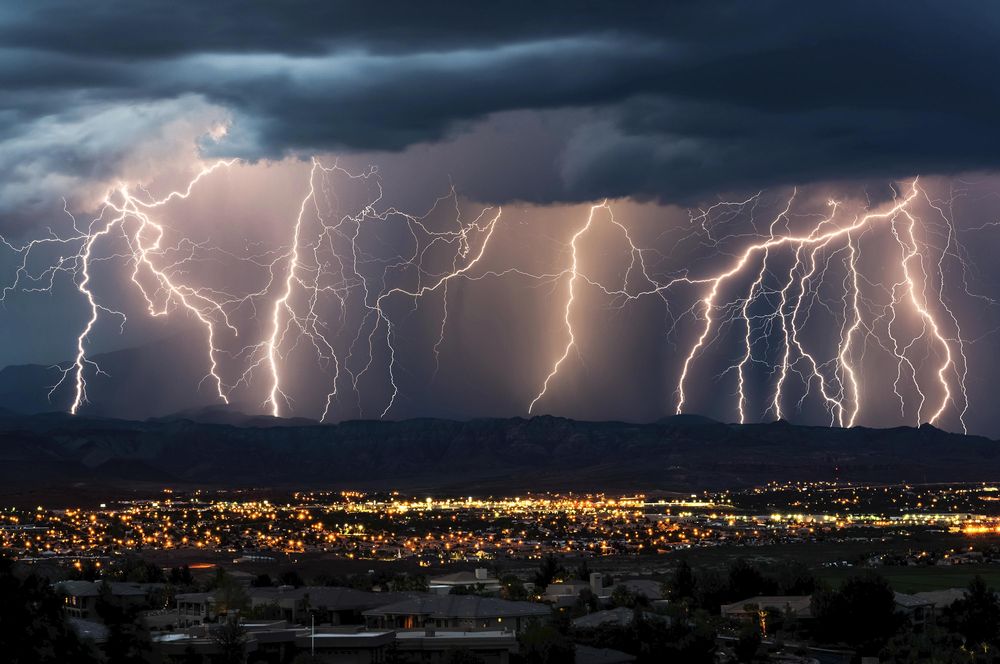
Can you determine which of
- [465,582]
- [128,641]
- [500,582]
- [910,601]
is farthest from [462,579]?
[128,641]

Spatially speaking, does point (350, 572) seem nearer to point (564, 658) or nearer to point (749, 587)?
point (749, 587)

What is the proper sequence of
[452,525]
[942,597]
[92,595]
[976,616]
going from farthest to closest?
[452,525]
[942,597]
[92,595]
[976,616]

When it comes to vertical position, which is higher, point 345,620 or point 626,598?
point 626,598

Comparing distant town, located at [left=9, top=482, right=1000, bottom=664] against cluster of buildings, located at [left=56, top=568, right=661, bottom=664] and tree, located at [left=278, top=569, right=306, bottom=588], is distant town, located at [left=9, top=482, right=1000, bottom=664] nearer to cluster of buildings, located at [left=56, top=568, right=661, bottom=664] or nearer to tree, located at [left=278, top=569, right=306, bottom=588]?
cluster of buildings, located at [left=56, top=568, right=661, bottom=664]

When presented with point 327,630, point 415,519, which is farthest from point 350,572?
point 415,519

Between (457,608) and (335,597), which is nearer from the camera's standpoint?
(457,608)

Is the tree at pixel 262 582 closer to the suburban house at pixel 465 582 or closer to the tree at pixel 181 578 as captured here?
the tree at pixel 181 578

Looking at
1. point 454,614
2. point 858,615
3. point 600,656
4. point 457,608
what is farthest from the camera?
point 858,615

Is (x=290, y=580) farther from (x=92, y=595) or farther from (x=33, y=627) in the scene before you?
(x=33, y=627)
